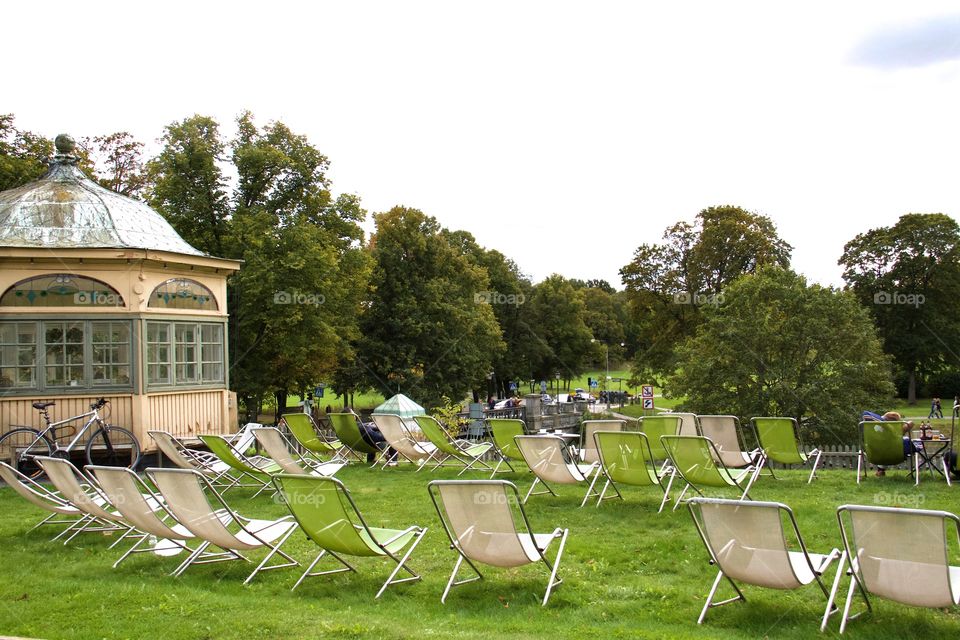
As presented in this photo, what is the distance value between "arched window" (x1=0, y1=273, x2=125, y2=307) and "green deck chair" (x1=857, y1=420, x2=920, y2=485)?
11.6 m

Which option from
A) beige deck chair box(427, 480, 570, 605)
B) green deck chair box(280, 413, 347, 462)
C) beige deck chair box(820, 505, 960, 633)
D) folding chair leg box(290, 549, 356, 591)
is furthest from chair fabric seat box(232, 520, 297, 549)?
green deck chair box(280, 413, 347, 462)

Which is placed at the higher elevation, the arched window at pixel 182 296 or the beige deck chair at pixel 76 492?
the arched window at pixel 182 296

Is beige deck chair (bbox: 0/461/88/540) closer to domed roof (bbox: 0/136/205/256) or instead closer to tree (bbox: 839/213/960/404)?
domed roof (bbox: 0/136/205/256)

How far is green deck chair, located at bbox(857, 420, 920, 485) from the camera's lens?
10.4 metres

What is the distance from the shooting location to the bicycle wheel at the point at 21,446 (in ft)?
45.3

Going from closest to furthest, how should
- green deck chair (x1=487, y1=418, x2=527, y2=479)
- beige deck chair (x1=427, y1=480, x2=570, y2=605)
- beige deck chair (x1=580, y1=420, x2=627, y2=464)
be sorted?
beige deck chair (x1=427, y1=480, x2=570, y2=605) → beige deck chair (x1=580, y1=420, x2=627, y2=464) → green deck chair (x1=487, y1=418, x2=527, y2=479)

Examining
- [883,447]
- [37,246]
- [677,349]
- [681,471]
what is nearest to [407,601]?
[681,471]

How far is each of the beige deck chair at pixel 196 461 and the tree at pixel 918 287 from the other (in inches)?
1686

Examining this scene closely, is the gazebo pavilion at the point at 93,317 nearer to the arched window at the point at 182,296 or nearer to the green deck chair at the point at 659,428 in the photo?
the arched window at the point at 182,296

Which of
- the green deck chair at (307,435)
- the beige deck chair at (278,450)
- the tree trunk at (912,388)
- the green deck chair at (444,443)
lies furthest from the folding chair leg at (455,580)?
the tree trunk at (912,388)

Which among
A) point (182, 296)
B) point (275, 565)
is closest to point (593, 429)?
point (275, 565)

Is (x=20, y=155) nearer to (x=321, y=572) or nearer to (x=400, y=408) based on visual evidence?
(x=400, y=408)

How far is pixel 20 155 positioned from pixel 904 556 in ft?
84.8

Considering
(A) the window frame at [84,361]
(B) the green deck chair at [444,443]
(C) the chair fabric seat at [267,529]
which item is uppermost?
(A) the window frame at [84,361]
